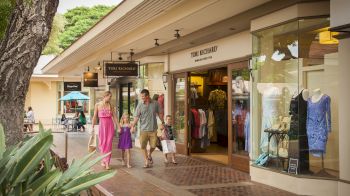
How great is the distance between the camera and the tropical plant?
2.51 metres

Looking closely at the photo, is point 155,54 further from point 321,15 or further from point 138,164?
point 321,15

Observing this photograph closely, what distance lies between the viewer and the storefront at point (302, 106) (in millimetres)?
7656

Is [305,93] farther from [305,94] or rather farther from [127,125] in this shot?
[127,125]

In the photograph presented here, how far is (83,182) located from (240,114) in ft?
26.6

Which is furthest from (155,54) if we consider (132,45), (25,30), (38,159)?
(38,159)

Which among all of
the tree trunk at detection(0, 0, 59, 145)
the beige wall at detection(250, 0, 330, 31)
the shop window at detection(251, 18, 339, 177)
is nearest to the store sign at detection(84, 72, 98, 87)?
the shop window at detection(251, 18, 339, 177)

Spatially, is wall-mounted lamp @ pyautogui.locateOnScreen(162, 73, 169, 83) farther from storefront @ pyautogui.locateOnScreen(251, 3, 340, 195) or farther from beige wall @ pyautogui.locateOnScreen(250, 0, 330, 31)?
beige wall @ pyautogui.locateOnScreen(250, 0, 330, 31)

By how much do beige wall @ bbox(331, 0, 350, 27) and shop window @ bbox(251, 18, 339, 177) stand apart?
98cm

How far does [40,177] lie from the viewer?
2.67 metres

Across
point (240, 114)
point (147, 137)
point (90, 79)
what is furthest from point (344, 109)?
point (90, 79)

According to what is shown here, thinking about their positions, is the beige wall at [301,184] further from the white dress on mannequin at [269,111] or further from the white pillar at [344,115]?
the white dress on mannequin at [269,111]

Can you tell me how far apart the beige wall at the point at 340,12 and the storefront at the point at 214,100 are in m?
3.50

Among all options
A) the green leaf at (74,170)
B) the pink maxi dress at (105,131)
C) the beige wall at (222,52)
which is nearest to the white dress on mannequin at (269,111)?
the beige wall at (222,52)

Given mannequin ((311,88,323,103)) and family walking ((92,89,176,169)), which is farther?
family walking ((92,89,176,169))
